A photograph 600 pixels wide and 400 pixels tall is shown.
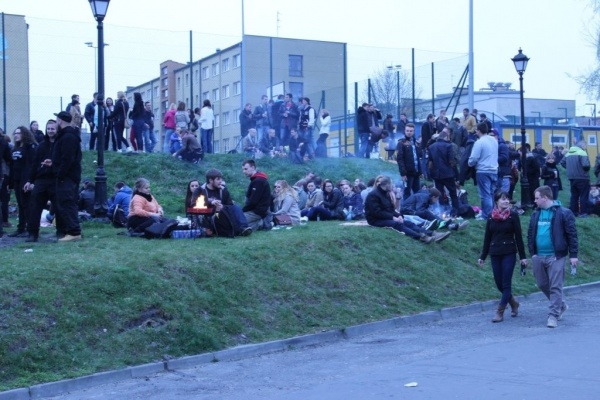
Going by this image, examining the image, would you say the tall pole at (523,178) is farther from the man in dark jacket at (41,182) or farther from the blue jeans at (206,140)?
the man in dark jacket at (41,182)

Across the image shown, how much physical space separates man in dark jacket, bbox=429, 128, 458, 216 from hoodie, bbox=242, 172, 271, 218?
459cm

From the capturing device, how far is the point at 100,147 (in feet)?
57.5

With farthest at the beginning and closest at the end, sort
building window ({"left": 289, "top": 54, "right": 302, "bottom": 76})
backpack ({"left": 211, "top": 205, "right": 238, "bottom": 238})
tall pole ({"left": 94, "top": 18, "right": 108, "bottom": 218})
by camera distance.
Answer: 1. building window ({"left": 289, "top": 54, "right": 302, "bottom": 76})
2. tall pole ({"left": 94, "top": 18, "right": 108, "bottom": 218})
3. backpack ({"left": 211, "top": 205, "right": 238, "bottom": 238})

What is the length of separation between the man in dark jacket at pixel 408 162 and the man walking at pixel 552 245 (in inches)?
304

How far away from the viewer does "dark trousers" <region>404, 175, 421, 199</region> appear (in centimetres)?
2069

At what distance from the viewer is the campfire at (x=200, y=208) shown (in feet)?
49.3

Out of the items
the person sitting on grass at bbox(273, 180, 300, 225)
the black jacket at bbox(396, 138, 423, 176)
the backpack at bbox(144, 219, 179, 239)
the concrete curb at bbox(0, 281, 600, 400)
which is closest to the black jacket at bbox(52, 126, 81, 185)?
the backpack at bbox(144, 219, 179, 239)

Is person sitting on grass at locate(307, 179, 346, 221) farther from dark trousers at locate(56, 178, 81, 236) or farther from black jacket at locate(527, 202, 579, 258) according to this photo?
black jacket at locate(527, 202, 579, 258)

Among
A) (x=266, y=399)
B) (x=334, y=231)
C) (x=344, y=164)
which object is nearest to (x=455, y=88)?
(x=344, y=164)

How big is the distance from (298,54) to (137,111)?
36.6 ft

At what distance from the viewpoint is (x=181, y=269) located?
1232 centimetres

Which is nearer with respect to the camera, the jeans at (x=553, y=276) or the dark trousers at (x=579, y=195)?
the jeans at (x=553, y=276)

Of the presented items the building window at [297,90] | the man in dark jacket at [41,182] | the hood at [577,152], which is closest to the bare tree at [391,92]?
the building window at [297,90]

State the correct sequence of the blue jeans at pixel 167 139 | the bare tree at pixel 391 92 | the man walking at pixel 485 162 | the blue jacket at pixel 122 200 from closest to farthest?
the blue jacket at pixel 122 200 < the man walking at pixel 485 162 < the blue jeans at pixel 167 139 < the bare tree at pixel 391 92
